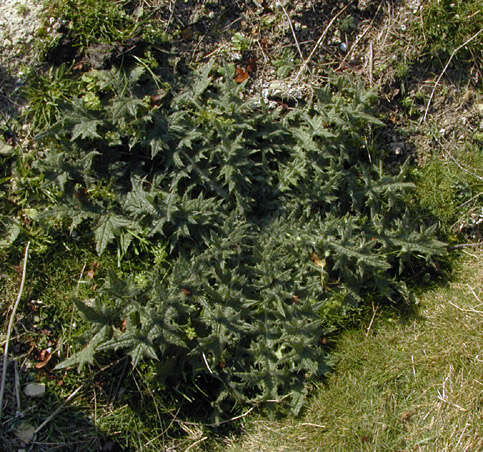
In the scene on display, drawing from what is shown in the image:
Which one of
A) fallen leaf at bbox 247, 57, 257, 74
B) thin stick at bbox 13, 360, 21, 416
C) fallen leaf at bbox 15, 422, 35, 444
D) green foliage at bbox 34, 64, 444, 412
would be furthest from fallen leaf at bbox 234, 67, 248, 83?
fallen leaf at bbox 15, 422, 35, 444

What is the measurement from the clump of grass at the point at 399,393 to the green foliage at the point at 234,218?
8.1 inches

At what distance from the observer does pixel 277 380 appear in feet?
10.4

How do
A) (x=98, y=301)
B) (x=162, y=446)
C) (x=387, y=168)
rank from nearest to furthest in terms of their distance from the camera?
(x=98, y=301) < (x=162, y=446) < (x=387, y=168)

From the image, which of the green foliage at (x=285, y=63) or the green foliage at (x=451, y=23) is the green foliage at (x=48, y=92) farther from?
the green foliage at (x=451, y=23)

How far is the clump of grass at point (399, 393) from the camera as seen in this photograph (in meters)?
3.16

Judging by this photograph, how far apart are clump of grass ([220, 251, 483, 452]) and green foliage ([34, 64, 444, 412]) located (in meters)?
0.21

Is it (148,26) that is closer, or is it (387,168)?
Result: (148,26)

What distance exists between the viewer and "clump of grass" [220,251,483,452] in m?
3.16

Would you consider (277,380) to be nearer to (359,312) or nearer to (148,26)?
(359,312)

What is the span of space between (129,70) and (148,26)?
0.35m

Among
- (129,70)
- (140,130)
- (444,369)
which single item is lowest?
(444,369)

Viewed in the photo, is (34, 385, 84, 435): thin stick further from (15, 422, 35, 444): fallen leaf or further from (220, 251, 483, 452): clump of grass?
(220, 251, 483, 452): clump of grass

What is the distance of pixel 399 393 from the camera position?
3.29m

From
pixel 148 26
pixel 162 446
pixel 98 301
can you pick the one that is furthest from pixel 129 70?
pixel 162 446
